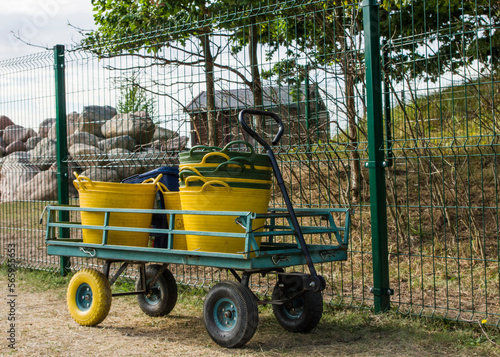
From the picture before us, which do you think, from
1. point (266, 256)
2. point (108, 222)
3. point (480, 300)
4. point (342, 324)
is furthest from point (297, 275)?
point (480, 300)

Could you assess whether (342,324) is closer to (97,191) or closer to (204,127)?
(97,191)

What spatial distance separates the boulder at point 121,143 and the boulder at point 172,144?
1.39 ft

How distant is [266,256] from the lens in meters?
3.77

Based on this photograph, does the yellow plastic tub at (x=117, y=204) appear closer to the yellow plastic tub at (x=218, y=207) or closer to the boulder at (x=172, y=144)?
the yellow plastic tub at (x=218, y=207)

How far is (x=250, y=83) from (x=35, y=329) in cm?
337

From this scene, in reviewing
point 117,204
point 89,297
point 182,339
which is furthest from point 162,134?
point 182,339

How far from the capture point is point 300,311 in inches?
173

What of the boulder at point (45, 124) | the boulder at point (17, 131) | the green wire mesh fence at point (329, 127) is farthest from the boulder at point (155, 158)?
the boulder at point (17, 131)

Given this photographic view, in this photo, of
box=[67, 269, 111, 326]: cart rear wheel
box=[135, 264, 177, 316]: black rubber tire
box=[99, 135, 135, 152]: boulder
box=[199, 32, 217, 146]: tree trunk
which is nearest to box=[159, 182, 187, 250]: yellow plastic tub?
box=[135, 264, 177, 316]: black rubber tire

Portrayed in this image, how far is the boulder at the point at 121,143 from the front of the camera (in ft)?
22.9

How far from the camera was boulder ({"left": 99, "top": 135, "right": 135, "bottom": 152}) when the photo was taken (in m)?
6.98

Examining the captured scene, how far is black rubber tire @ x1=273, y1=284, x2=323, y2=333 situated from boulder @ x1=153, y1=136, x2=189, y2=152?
2.41 m

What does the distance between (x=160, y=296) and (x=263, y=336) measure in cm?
127

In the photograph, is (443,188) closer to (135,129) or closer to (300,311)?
(300,311)
